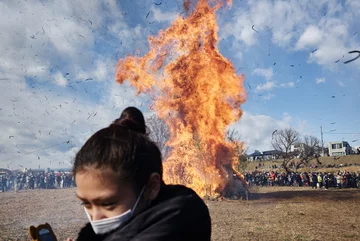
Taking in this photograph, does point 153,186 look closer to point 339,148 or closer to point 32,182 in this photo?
point 32,182

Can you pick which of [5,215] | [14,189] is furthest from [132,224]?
[14,189]

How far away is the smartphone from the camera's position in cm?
161

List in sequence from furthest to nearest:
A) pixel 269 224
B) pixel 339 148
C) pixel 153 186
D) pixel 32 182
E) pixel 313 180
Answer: pixel 339 148 < pixel 32 182 < pixel 313 180 < pixel 269 224 < pixel 153 186

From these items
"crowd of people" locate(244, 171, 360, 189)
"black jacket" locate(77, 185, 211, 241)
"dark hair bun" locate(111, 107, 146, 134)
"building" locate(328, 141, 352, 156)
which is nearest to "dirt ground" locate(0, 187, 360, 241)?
"dark hair bun" locate(111, 107, 146, 134)

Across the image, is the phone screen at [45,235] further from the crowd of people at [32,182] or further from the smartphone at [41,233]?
the crowd of people at [32,182]

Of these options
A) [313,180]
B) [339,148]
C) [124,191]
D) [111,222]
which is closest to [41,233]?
[111,222]

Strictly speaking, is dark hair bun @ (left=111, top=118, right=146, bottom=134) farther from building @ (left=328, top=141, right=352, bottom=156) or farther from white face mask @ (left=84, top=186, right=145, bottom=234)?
building @ (left=328, top=141, right=352, bottom=156)

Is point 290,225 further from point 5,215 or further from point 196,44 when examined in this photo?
point 5,215

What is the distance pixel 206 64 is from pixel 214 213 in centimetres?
904

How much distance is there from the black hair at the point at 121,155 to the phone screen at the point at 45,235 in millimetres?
496

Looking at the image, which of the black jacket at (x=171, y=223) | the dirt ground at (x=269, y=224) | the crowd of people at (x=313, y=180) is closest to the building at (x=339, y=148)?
the crowd of people at (x=313, y=180)

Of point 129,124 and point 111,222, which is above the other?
point 129,124

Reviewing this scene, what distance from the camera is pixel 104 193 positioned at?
1.40m

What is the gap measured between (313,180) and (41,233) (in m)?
35.1
